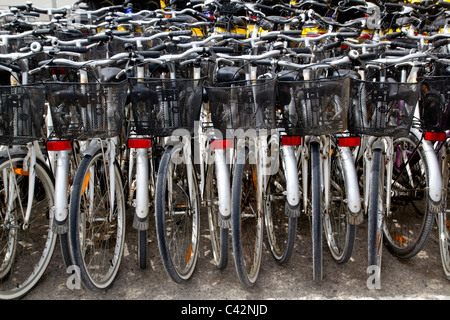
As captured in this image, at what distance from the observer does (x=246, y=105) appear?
2633mm

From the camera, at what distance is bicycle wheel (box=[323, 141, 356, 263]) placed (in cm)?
318

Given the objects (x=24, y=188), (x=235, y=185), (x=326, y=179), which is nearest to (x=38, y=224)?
(x=24, y=188)

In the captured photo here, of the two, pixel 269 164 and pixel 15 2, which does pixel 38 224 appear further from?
pixel 15 2

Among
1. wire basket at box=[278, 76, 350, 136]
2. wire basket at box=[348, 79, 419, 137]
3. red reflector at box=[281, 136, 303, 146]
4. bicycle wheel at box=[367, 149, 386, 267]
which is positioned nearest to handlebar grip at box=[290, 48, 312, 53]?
wire basket at box=[348, 79, 419, 137]

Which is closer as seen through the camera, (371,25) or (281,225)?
(281,225)

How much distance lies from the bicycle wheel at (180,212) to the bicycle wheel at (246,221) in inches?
15.4

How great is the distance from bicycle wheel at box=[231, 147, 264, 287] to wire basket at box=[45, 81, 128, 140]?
91cm

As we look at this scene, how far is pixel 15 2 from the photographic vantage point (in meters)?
12.7

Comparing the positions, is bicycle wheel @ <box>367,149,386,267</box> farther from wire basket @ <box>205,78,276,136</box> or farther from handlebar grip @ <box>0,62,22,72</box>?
handlebar grip @ <box>0,62,22,72</box>

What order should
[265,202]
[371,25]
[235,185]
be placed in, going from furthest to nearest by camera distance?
[371,25], [265,202], [235,185]

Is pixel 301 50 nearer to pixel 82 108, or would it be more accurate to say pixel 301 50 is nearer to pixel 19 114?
pixel 82 108

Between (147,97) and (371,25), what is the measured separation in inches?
112

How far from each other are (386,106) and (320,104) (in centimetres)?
48

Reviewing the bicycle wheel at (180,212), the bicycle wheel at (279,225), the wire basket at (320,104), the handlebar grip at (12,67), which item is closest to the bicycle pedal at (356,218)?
the bicycle wheel at (279,225)
